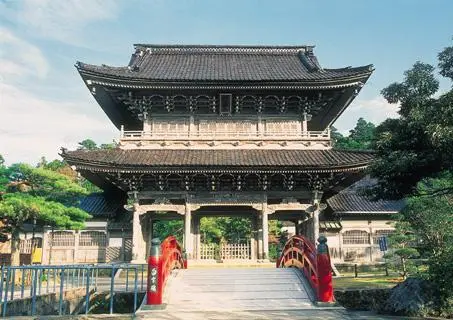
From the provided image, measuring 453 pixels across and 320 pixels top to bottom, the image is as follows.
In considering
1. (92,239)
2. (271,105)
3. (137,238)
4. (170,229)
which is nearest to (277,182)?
(271,105)

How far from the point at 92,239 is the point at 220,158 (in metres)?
9.10

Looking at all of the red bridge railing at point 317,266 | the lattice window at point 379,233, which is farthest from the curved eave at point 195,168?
the lattice window at point 379,233

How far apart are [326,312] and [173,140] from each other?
12.1 meters

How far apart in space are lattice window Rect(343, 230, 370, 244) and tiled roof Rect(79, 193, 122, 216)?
13.1m

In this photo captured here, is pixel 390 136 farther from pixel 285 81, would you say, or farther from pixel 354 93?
pixel 354 93

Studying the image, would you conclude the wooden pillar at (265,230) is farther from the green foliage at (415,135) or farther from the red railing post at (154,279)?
the red railing post at (154,279)

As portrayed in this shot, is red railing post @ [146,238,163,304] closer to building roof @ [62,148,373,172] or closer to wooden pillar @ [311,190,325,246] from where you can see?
building roof @ [62,148,373,172]

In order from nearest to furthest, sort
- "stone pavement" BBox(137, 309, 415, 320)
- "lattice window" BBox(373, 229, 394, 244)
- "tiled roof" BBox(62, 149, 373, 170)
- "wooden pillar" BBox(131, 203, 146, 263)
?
1. "stone pavement" BBox(137, 309, 415, 320)
2. "tiled roof" BBox(62, 149, 373, 170)
3. "wooden pillar" BBox(131, 203, 146, 263)
4. "lattice window" BBox(373, 229, 394, 244)

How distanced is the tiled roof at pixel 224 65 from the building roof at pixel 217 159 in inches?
140

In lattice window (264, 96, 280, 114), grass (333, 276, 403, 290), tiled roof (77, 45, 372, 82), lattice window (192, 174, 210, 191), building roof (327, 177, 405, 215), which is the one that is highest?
tiled roof (77, 45, 372, 82)

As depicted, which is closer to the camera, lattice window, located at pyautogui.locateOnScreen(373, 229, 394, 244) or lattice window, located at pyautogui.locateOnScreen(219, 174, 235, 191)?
lattice window, located at pyautogui.locateOnScreen(219, 174, 235, 191)

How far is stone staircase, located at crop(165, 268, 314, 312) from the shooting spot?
9562mm

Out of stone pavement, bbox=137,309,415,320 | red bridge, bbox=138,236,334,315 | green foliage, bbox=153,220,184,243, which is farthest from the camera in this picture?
green foliage, bbox=153,220,184,243

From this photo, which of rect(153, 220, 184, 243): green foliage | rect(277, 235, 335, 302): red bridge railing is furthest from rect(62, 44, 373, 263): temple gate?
rect(153, 220, 184, 243): green foliage
